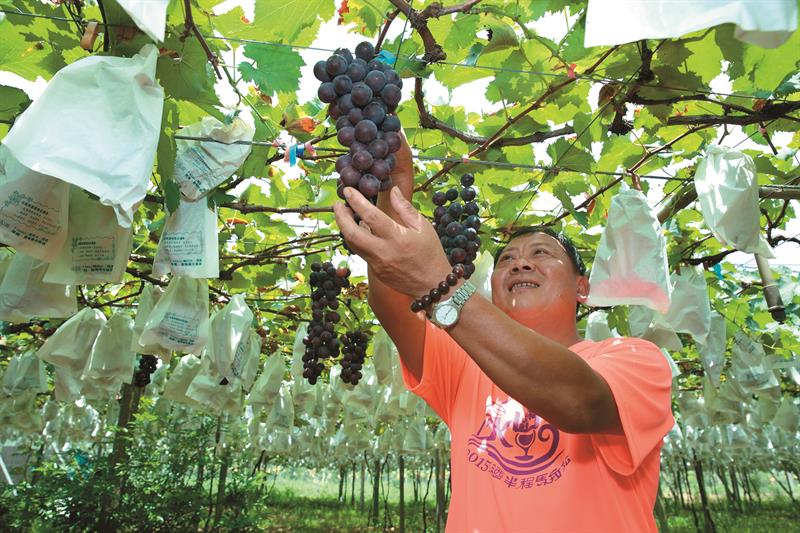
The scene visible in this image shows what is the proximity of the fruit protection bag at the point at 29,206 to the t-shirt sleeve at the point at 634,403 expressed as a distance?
66.6 inches

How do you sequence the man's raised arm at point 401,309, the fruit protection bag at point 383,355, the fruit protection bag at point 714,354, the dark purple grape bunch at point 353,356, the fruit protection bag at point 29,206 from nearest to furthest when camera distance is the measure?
1. the man's raised arm at point 401,309
2. the fruit protection bag at point 29,206
3. the fruit protection bag at point 714,354
4. the dark purple grape bunch at point 353,356
5. the fruit protection bag at point 383,355

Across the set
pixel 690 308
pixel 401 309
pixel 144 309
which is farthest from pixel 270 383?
pixel 401 309

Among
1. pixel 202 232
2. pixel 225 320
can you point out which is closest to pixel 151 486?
pixel 225 320

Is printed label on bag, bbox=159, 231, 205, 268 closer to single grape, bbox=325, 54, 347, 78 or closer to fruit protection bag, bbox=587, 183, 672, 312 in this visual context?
single grape, bbox=325, 54, 347, 78

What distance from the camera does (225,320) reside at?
3.85m

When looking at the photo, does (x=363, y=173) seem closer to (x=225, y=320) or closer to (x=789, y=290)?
(x=225, y=320)

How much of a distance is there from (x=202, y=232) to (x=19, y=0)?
2.98 feet

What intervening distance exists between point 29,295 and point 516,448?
2263mm

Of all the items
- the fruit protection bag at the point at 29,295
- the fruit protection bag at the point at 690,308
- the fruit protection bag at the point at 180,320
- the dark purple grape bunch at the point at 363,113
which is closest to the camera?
the dark purple grape bunch at the point at 363,113

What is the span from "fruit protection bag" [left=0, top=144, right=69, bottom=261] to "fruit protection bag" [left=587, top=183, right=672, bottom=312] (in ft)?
6.58

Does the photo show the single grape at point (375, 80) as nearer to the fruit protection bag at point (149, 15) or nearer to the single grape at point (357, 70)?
the single grape at point (357, 70)

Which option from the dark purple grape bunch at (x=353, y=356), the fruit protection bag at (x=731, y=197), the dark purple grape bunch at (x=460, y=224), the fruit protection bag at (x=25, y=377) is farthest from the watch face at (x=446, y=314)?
the fruit protection bag at (x=25, y=377)

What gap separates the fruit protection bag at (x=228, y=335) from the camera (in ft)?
12.5

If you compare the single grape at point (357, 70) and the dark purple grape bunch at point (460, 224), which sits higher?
the dark purple grape bunch at point (460, 224)
